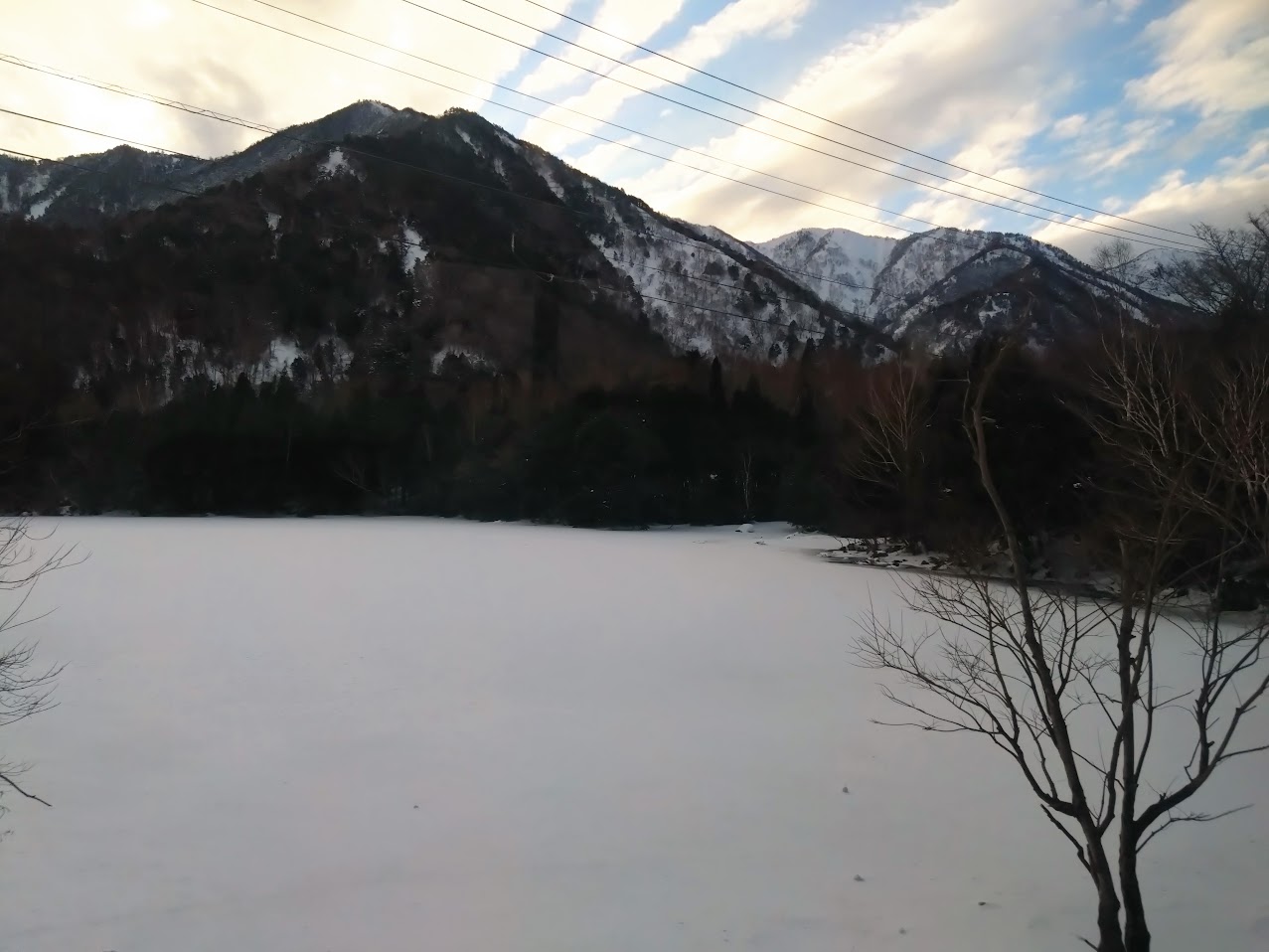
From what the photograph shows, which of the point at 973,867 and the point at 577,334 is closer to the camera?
the point at 973,867

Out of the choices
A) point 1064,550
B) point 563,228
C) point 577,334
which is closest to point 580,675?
point 1064,550

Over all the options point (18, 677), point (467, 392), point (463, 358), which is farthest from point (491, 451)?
point (18, 677)

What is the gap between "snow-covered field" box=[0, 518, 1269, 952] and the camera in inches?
122

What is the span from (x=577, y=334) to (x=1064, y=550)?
30.4 m

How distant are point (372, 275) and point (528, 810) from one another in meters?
51.4

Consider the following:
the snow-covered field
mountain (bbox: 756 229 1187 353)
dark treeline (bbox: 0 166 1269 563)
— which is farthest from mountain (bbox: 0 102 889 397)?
the snow-covered field

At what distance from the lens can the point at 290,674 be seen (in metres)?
6.64

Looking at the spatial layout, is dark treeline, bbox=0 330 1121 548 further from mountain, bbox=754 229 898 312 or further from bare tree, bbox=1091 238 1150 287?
mountain, bbox=754 229 898 312

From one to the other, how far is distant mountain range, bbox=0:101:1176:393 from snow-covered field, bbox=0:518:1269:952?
99.3 feet

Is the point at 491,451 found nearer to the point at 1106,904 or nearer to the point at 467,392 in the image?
the point at 467,392

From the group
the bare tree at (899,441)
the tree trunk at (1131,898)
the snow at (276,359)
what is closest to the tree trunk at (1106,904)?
the tree trunk at (1131,898)

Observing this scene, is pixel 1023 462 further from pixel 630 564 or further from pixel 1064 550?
pixel 630 564

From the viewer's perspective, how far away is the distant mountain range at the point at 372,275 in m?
41.6

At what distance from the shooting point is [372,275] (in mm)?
50344
